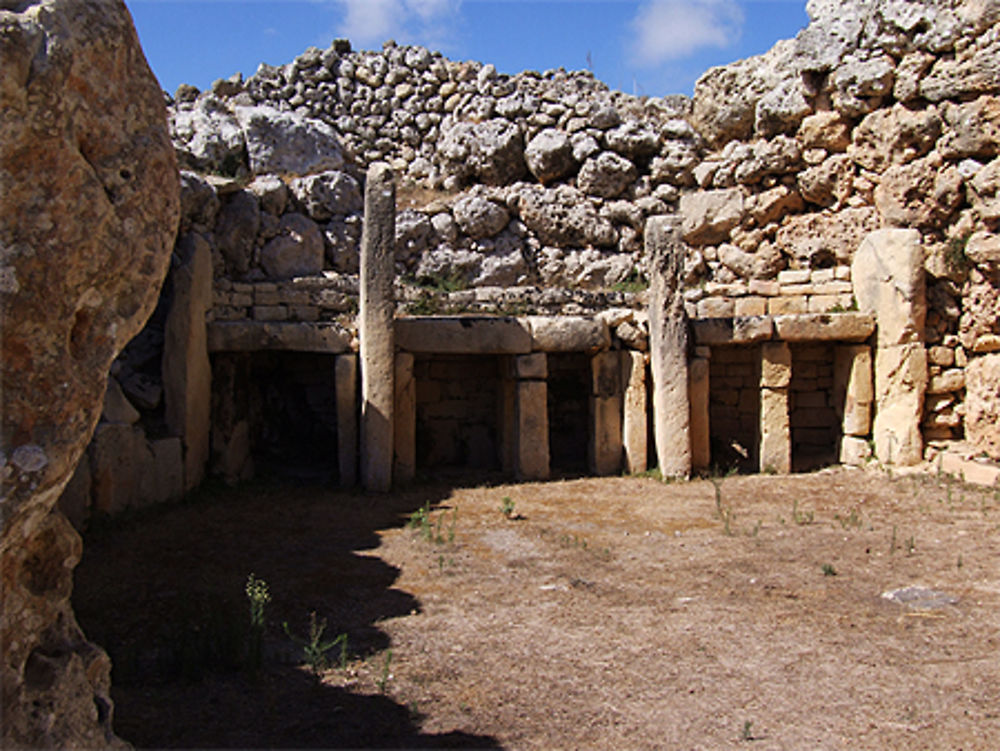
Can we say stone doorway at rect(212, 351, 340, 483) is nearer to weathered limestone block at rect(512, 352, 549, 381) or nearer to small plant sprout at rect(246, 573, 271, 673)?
weathered limestone block at rect(512, 352, 549, 381)

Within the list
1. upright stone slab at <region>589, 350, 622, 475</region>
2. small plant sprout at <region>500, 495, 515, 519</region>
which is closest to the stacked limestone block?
upright stone slab at <region>589, 350, 622, 475</region>

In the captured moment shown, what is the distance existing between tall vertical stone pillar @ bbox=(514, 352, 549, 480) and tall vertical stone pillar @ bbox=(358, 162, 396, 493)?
1578 millimetres

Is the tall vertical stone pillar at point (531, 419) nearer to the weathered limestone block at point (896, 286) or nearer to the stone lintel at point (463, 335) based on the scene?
the stone lintel at point (463, 335)

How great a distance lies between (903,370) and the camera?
9953mm

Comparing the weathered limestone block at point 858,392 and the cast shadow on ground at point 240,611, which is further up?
the weathered limestone block at point 858,392

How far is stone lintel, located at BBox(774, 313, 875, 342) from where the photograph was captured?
32.9 feet

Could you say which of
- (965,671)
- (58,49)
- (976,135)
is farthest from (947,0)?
(58,49)

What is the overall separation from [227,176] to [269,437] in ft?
15.3

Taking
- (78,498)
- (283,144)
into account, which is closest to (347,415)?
(78,498)

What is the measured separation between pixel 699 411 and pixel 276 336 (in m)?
5.24

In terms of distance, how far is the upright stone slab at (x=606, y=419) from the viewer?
10.1 metres

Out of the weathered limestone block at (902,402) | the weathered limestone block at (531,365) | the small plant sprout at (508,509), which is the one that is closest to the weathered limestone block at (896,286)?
the weathered limestone block at (902,402)

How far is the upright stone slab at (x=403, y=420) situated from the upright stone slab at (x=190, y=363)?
2.19m

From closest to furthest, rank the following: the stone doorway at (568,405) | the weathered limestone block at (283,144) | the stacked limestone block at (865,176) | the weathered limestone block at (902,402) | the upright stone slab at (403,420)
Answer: the upright stone slab at (403,420), the stacked limestone block at (865,176), the weathered limestone block at (902,402), the stone doorway at (568,405), the weathered limestone block at (283,144)
